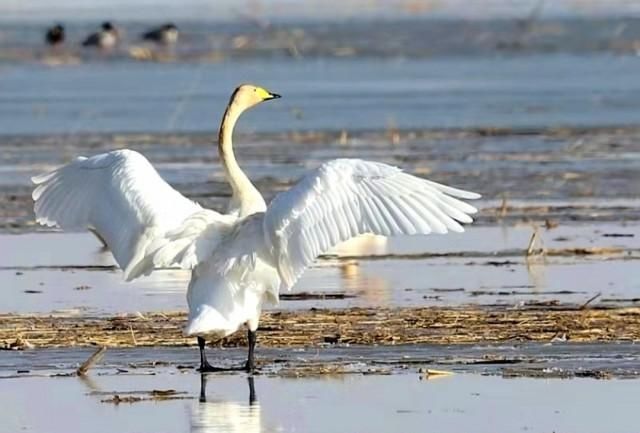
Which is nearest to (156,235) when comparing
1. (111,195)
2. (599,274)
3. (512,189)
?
(111,195)

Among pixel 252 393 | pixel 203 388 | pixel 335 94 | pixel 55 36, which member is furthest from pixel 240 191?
pixel 55 36

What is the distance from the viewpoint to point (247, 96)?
37.1ft

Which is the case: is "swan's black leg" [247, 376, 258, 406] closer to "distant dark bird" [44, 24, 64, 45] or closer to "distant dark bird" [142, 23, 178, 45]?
"distant dark bird" [44, 24, 64, 45]

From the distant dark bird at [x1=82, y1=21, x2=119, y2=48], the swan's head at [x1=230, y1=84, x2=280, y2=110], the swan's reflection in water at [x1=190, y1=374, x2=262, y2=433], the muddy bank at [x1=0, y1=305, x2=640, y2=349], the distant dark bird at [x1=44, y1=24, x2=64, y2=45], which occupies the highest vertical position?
the distant dark bird at [x1=44, y1=24, x2=64, y2=45]

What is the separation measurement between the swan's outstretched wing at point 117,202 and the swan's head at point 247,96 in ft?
4.19

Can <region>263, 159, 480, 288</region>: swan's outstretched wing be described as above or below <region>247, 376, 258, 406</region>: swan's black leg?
above

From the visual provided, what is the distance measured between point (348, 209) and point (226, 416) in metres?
1.32

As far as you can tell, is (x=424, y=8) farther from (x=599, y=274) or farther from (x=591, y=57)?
(x=599, y=274)

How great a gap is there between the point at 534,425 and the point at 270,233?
1.87 m

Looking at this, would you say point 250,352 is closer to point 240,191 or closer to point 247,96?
point 240,191

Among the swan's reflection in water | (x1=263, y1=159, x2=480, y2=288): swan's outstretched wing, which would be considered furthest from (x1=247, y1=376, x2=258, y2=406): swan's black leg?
(x1=263, y1=159, x2=480, y2=288): swan's outstretched wing

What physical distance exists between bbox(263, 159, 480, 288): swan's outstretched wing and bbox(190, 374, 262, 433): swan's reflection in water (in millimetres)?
747

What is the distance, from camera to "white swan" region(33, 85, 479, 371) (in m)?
9.10

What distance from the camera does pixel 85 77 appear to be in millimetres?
37094
